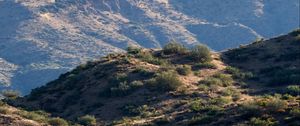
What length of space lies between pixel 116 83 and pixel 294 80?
11.9 m

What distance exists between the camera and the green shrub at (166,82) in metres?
57.2

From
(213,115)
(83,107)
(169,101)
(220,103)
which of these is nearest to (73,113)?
(83,107)

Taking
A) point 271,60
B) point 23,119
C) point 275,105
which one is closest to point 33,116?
point 23,119

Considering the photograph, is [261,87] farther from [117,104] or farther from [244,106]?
[244,106]

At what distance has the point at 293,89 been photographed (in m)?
54.2

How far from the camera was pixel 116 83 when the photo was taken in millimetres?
59781

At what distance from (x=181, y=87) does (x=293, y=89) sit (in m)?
7.51

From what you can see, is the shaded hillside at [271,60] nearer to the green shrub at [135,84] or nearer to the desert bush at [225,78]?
the desert bush at [225,78]

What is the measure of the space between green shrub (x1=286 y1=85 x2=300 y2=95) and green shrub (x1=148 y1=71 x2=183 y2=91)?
7.28m

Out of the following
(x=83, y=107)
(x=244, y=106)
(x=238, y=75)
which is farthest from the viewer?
(x=238, y=75)

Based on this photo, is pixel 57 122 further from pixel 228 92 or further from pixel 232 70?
pixel 232 70

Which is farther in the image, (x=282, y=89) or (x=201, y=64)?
(x=201, y=64)

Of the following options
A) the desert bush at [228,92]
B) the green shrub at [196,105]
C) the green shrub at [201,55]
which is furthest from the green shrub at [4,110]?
the green shrub at [201,55]

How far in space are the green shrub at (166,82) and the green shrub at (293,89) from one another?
728cm
